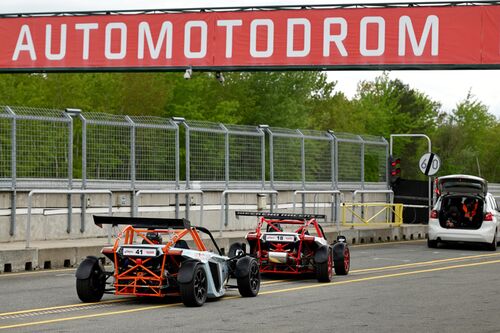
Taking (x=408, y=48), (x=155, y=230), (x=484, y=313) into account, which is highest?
(x=408, y=48)

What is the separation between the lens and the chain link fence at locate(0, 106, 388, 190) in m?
22.9

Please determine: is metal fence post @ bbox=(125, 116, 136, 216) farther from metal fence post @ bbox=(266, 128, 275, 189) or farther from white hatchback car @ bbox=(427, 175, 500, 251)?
white hatchback car @ bbox=(427, 175, 500, 251)

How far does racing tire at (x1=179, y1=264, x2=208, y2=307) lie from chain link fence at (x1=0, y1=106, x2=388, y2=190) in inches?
350

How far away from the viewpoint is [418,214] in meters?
41.0

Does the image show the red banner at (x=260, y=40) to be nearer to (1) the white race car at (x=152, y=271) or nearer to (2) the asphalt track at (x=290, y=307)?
(2) the asphalt track at (x=290, y=307)

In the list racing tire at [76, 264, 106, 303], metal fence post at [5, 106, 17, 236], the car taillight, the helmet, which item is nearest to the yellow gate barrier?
the car taillight

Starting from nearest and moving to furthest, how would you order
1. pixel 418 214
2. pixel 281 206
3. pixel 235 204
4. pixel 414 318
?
pixel 414 318 < pixel 235 204 < pixel 281 206 < pixel 418 214

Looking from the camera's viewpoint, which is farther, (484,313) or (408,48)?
(408,48)

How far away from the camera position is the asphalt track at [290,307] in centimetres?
1230

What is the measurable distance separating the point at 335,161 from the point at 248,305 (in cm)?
2000

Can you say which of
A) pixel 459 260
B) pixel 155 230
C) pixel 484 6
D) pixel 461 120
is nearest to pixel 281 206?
pixel 459 260

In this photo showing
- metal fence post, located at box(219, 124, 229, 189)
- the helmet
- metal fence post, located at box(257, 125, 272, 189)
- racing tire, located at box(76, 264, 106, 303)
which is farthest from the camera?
metal fence post, located at box(257, 125, 272, 189)

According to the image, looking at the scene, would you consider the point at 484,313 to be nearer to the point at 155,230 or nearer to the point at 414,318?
the point at 414,318

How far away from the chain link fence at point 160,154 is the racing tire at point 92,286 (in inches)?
326
